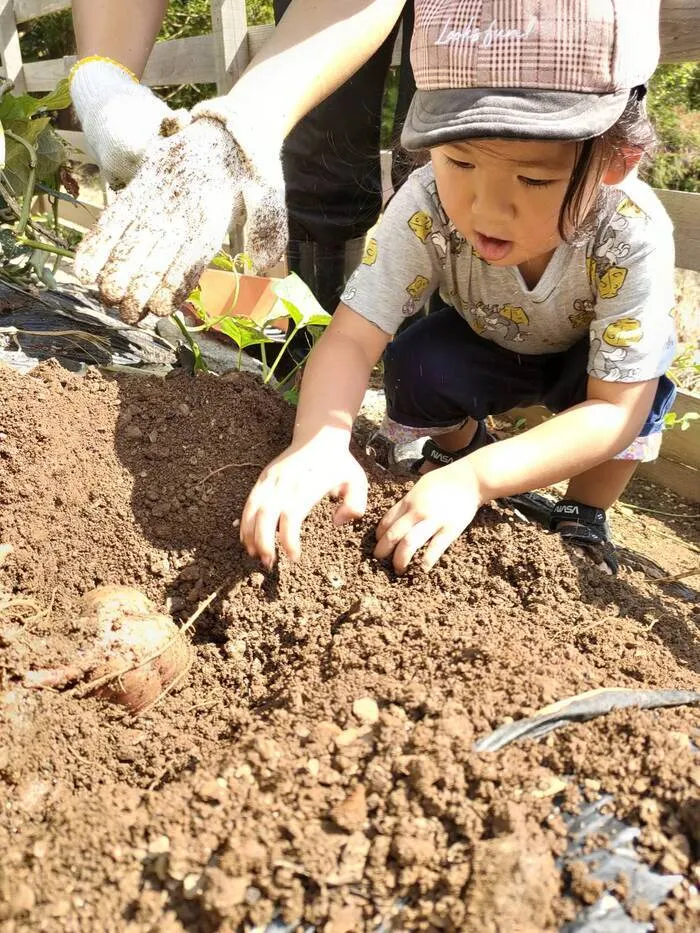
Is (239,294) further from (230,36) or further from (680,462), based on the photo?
(230,36)

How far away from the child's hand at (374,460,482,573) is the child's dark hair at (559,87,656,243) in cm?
46

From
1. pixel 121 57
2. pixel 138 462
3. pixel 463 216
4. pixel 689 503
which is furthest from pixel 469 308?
Result: pixel 689 503

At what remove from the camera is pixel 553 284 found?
1.57m

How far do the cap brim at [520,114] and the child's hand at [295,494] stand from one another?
1.71ft

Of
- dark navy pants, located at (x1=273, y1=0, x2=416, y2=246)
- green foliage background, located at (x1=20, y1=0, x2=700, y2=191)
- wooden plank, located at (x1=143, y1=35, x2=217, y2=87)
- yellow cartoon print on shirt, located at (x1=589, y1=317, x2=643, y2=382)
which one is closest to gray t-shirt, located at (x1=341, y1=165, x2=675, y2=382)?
yellow cartoon print on shirt, located at (x1=589, y1=317, x2=643, y2=382)

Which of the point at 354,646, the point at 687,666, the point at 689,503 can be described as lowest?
the point at 689,503

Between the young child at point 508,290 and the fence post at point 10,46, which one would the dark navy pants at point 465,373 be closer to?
the young child at point 508,290

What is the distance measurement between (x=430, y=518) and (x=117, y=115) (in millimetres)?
1016

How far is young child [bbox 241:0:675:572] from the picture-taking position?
42.5 inches

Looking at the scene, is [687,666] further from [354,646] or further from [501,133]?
[501,133]

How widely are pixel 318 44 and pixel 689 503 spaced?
1742 mm

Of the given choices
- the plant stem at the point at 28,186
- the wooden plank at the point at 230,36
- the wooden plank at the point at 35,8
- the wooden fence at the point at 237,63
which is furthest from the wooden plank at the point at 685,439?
the wooden plank at the point at 35,8

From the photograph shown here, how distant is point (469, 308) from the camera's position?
1.78 m

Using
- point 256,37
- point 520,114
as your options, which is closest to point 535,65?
point 520,114
